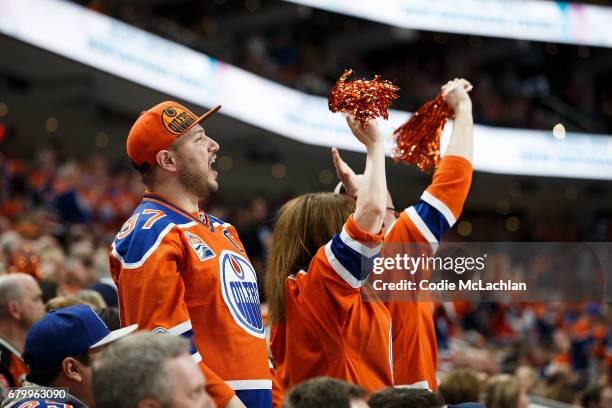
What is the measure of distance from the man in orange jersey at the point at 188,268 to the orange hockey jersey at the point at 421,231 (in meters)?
0.54

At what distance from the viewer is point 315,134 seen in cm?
1625

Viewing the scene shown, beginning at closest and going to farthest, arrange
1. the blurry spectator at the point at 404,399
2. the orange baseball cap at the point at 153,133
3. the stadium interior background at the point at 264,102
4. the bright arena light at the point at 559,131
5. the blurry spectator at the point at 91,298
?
the blurry spectator at the point at 404,399 < the orange baseball cap at the point at 153,133 < the blurry spectator at the point at 91,298 < the stadium interior background at the point at 264,102 < the bright arena light at the point at 559,131

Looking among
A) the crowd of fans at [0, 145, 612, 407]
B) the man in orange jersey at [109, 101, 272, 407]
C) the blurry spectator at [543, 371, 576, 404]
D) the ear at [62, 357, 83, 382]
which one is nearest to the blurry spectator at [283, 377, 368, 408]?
the crowd of fans at [0, 145, 612, 407]

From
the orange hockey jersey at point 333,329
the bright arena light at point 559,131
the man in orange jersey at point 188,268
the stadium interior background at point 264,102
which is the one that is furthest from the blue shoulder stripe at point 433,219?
the bright arena light at point 559,131

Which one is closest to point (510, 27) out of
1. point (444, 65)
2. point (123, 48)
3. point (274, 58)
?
point (444, 65)

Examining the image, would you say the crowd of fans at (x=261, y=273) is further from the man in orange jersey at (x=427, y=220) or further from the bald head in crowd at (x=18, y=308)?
the man in orange jersey at (x=427, y=220)

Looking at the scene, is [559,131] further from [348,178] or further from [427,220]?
[427,220]

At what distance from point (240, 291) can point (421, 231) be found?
2.16 feet

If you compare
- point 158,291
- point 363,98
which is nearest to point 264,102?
point 363,98

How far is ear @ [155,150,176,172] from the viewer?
113 inches

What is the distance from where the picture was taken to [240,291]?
2.81 meters

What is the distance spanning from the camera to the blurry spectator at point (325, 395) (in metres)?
2.16

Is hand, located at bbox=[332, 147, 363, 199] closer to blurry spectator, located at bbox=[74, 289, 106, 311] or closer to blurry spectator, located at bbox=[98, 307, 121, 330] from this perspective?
blurry spectator, located at bbox=[98, 307, 121, 330]

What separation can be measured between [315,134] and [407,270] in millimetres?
13362
